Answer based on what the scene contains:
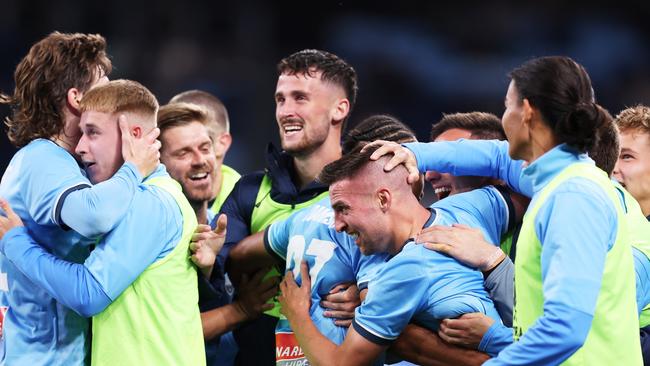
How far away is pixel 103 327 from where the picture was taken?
3.62m

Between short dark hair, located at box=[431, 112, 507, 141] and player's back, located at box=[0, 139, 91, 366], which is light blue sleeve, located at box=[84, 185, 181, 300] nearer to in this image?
player's back, located at box=[0, 139, 91, 366]

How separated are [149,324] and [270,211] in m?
1.15

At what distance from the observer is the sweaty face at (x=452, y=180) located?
4.22 meters

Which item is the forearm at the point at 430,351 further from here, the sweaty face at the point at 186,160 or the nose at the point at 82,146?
the sweaty face at the point at 186,160

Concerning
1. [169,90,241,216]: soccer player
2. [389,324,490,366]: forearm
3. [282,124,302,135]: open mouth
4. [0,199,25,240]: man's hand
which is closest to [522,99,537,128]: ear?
[389,324,490,366]: forearm

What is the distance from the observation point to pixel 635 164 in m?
4.55

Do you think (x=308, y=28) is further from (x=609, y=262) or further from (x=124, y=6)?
(x=609, y=262)

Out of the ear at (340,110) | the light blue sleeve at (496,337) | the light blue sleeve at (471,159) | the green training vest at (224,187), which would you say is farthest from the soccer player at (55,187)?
the green training vest at (224,187)

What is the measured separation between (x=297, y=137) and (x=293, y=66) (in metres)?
0.43

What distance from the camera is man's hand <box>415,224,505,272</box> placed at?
11.4ft

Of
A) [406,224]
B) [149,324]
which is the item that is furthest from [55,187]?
[406,224]

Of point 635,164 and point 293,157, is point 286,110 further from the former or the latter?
point 635,164

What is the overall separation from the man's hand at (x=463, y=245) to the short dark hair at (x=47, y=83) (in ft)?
5.23

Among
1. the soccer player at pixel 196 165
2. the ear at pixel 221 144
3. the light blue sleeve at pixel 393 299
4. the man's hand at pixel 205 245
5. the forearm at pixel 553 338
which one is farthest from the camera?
the ear at pixel 221 144
